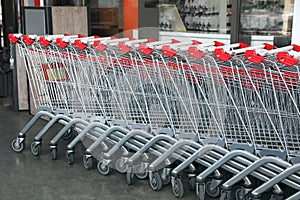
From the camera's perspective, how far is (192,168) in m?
3.57

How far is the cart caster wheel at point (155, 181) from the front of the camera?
364 cm

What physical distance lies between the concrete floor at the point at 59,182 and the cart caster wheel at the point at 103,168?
0.13 feet

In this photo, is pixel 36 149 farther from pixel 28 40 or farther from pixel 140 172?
pixel 140 172

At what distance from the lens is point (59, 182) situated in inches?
151

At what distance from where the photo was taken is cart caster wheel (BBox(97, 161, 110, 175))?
3953mm

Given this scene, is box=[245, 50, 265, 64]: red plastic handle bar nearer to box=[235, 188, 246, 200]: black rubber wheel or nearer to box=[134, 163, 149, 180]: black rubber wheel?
→ box=[235, 188, 246, 200]: black rubber wheel

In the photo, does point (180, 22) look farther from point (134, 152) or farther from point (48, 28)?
point (134, 152)

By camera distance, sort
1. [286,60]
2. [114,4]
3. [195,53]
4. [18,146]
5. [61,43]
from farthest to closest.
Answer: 1. [114,4]
2. [18,146]
3. [61,43]
4. [195,53]
5. [286,60]

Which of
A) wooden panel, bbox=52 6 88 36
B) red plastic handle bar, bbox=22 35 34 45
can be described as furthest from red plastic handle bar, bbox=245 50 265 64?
wooden panel, bbox=52 6 88 36

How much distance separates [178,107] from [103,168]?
2.97 ft

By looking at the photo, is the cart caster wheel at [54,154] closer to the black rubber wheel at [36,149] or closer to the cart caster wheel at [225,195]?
the black rubber wheel at [36,149]

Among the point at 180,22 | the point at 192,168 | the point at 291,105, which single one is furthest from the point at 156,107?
the point at 180,22

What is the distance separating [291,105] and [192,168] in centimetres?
91

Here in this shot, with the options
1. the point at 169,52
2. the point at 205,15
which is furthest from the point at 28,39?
the point at 205,15
